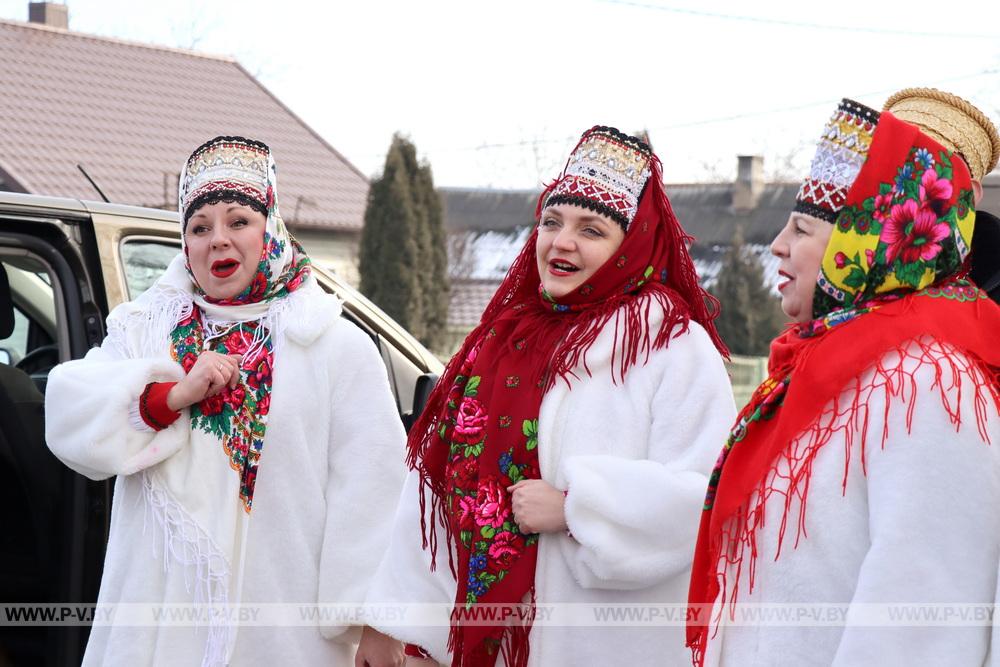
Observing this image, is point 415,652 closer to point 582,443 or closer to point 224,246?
point 582,443

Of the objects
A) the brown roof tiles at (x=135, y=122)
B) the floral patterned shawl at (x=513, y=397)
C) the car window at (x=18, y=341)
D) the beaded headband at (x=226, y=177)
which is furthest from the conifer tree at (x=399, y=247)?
the floral patterned shawl at (x=513, y=397)

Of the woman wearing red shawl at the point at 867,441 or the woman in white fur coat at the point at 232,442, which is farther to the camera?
the woman in white fur coat at the point at 232,442

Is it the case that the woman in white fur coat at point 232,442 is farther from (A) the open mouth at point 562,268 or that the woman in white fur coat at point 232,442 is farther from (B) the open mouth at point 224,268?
(A) the open mouth at point 562,268

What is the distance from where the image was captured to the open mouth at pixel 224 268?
9.97 ft

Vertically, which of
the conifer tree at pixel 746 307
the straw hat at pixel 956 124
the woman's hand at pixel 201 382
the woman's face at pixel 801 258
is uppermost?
the straw hat at pixel 956 124

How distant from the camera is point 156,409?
290cm

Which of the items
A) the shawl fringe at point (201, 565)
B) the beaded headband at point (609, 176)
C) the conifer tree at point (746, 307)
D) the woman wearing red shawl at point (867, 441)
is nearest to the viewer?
the woman wearing red shawl at point (867, 441)

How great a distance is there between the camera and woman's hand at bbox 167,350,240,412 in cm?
289

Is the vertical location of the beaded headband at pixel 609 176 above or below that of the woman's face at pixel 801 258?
above

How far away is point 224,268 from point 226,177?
246 mm

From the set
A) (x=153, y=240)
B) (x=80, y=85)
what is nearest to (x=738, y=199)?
(x=80, y=85)

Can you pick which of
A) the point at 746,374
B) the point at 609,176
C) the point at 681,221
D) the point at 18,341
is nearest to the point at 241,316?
the point at 609,176

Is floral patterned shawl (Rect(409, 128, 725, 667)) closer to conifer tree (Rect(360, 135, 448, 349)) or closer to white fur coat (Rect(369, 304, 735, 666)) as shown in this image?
white fur coat (Rect(369, 304, 735, 666))

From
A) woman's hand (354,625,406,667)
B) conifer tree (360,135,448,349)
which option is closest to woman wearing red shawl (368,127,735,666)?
woman's hand (354,625,406,667)
